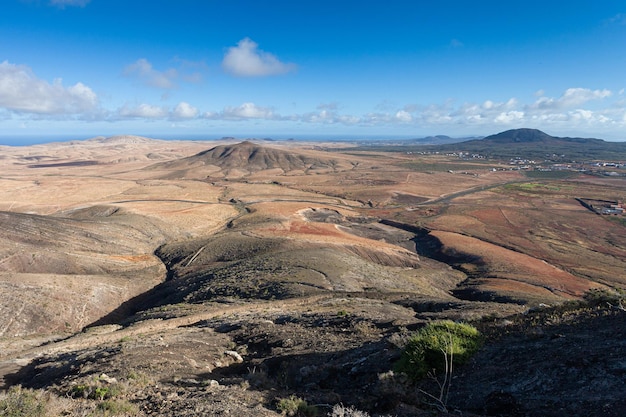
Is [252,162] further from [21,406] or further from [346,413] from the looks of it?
[346,413]

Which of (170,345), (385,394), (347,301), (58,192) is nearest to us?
(385,394)

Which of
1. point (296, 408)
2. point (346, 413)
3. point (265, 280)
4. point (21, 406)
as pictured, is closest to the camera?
point (346, 413)

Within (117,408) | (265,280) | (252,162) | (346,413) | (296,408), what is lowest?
(265,280)

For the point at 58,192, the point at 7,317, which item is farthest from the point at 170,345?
the point at 58,192

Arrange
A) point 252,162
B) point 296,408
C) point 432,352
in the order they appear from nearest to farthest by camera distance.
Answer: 1. point 296,408
2. point 432,352
3. point 252,162

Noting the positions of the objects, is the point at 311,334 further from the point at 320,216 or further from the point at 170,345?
the point at 320,216

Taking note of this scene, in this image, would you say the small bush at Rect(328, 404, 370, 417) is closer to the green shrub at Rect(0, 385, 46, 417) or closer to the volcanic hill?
the green shrub at Rect(0, 385, 46, 417)

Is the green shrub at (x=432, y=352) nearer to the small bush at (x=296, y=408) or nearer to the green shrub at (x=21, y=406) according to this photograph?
the small bush at (x=296, y=408)

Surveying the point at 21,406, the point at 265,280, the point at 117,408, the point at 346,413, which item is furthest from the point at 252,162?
the point at 346,413
